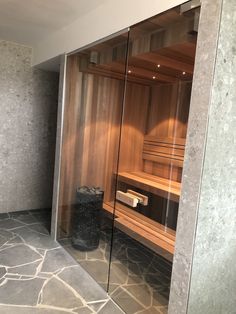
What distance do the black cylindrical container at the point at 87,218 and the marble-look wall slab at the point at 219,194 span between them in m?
1.54

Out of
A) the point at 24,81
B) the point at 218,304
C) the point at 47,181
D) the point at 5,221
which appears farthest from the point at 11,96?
the point at 218,304

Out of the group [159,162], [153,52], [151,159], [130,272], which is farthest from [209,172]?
[151,159]

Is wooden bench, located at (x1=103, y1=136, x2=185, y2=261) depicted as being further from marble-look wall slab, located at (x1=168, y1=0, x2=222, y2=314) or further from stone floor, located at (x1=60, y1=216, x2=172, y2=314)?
marble-look wall slab, located at (x1=168, y1=0, x2=222, y2=314)

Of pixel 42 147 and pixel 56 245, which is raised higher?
pixel 42 147

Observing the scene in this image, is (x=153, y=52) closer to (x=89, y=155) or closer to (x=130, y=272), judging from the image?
(x=89, y=155)

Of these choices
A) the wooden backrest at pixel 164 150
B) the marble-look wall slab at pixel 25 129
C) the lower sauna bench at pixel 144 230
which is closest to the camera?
the lower sauna bench at pixel 144 230

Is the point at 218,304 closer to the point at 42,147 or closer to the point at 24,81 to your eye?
the point at 42,147

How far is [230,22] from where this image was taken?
1.42 meters

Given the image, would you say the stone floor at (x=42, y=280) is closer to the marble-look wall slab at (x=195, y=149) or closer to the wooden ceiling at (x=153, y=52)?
the marble-look wall slab at (x=195, y=149)

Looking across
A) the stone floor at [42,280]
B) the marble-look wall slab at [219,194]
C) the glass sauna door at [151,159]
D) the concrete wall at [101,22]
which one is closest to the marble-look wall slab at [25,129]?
the concrete wall at [101,22]

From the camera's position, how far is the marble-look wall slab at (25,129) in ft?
12.6

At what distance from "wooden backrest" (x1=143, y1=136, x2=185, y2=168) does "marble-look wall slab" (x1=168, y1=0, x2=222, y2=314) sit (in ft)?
5.19

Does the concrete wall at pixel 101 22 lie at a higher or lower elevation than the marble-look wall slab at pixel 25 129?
higher

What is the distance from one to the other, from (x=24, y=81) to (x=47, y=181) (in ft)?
5.12
